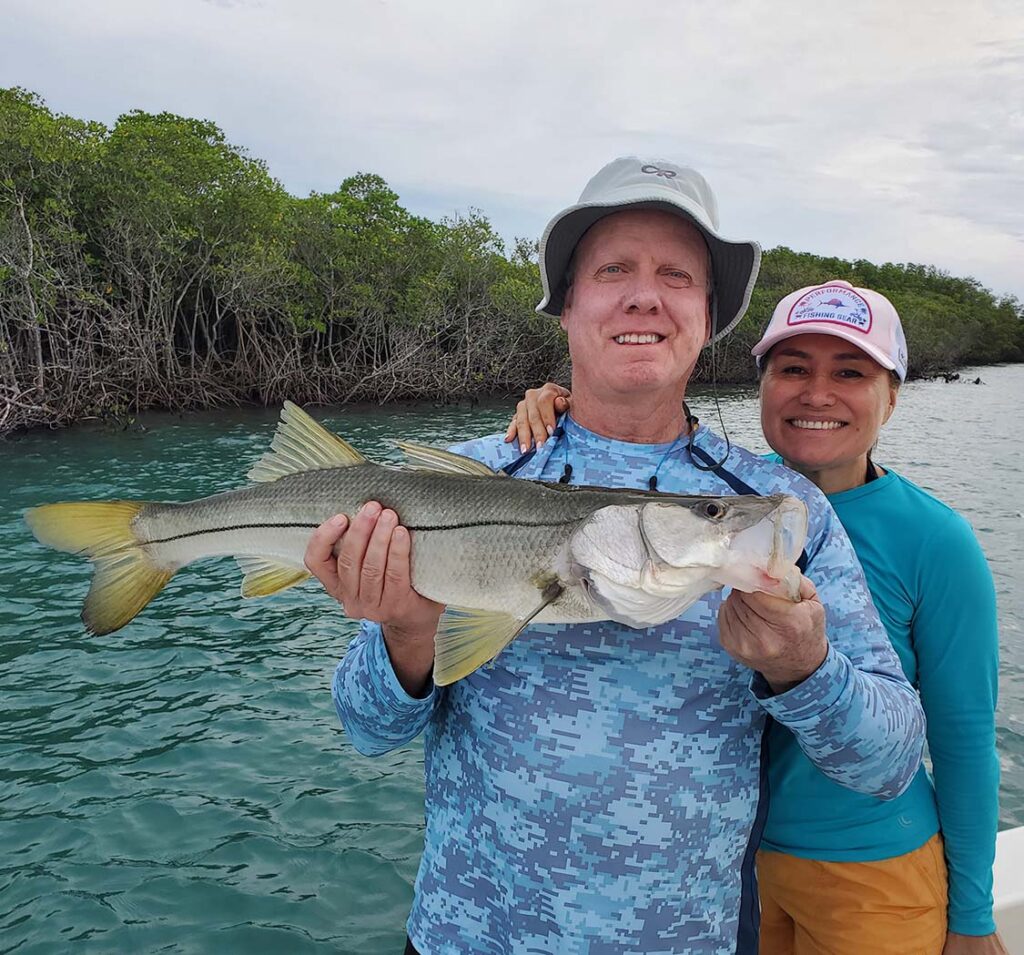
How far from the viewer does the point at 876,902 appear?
2.49m

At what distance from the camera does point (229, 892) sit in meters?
4.93

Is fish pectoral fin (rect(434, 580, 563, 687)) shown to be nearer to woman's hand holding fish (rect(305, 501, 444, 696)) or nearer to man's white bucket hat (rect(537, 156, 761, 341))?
woman's hand holding fish (rect(305, 501, 444, 696))

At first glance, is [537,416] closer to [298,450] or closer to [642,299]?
[642,299]

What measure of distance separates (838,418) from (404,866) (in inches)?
167

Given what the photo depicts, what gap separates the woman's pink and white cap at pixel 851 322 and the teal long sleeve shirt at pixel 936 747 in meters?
0.65

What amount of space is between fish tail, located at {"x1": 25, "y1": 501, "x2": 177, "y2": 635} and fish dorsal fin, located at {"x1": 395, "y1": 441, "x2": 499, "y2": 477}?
3.32 feet

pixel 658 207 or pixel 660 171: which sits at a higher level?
pixel 660 171

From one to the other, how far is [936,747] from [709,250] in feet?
5.75

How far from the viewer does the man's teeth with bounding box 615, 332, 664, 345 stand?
2291 mm

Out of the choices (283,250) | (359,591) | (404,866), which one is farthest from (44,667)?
(283,250)

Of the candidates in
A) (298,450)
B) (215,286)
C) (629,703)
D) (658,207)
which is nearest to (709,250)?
(658,207)

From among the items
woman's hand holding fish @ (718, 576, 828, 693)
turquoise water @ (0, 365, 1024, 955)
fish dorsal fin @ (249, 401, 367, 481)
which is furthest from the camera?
turquoise water @ (0, 365, 1024, 955)

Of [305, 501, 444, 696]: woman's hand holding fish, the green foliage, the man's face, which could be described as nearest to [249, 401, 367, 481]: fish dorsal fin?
[305, 501, 444, 696]: woman's hand holding fish

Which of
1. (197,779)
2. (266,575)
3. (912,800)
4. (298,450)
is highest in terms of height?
(298,450)
